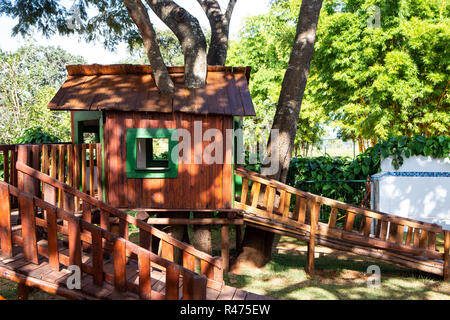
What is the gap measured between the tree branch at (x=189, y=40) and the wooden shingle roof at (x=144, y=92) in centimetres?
24

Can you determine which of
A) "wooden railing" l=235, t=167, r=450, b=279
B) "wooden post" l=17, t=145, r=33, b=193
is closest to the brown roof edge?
"wooden railing" l=235, t=167, r=450, b=279

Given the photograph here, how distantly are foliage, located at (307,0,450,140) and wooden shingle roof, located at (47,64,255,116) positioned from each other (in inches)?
525

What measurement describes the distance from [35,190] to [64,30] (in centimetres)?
774

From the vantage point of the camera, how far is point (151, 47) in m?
7.44

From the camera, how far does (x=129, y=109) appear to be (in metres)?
7.12

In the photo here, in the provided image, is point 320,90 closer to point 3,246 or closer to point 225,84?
point 225,84

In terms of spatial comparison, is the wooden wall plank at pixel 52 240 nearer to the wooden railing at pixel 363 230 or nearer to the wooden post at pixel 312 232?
the wooden railing at pixel 363 230

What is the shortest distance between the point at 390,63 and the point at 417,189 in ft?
31.7

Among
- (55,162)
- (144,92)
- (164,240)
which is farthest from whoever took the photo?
(144,92)

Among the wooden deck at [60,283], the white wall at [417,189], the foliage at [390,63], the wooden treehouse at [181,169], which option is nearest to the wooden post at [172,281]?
the wooden deck at [60,283]

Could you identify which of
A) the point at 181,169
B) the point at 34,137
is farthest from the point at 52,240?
the point at 34,137

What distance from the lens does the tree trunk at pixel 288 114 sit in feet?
27.9

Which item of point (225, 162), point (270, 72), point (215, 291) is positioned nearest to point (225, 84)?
point (225, 162)

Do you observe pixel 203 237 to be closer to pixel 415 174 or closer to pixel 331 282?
pixel 331 282
